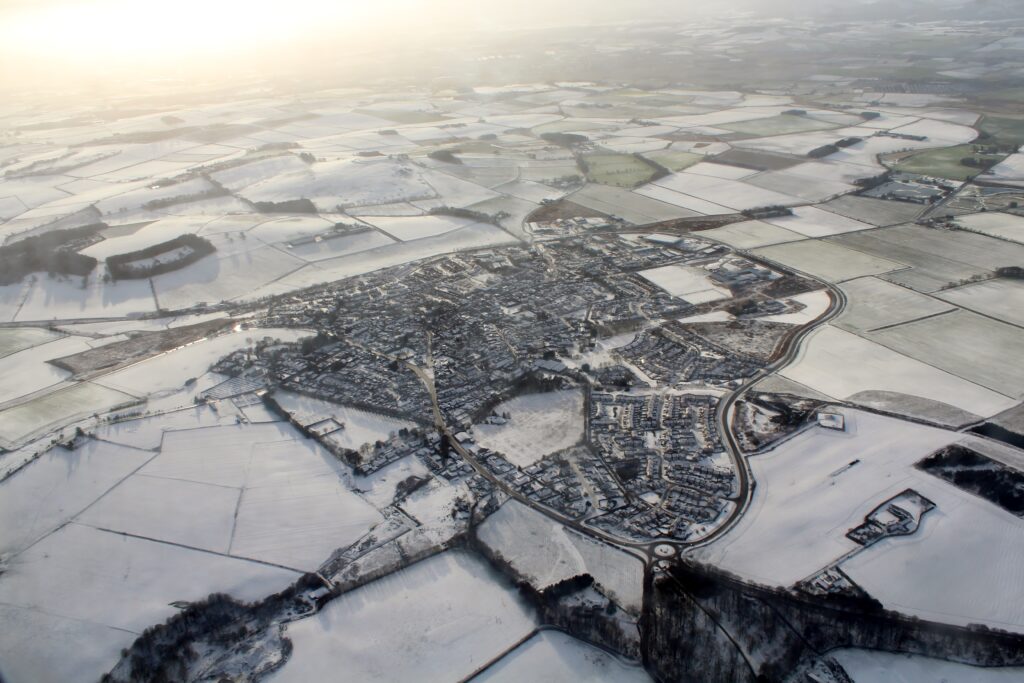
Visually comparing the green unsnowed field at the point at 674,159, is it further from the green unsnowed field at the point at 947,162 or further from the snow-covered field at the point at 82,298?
the snow-covered field at the point at 82,298

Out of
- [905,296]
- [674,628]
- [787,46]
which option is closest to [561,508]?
[674,628]

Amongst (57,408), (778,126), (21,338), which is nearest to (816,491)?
(57,408)

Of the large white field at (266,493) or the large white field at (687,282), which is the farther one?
the large white field at (687,282)

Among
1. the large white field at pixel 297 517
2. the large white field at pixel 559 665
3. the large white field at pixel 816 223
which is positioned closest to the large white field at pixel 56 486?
the large white field at pixel 297 517

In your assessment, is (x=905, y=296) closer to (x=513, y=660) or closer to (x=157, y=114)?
(x=513, y=660)

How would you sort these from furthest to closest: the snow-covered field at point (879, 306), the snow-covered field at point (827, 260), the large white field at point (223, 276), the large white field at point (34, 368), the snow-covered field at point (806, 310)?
the large white field at point (223, 276) → the snow-covered field at point (827, 260) → the snow-covered field at point (806, 310) → the snow-covered field at point (879, 306) → the large white field at point (34, 368)

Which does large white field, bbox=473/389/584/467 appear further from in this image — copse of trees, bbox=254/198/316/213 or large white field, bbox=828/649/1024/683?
copse of trees, bbox=254/198/316/213

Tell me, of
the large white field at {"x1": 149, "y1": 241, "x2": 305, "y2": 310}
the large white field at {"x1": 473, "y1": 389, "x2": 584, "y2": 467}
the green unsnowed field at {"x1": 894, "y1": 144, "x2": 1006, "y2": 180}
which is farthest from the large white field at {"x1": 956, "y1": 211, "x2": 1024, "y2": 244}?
the large white field at {"x1": 149, "y1": 241, "x2": 305, "y2": 310}

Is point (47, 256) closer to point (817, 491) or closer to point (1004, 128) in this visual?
point (817, 491)
